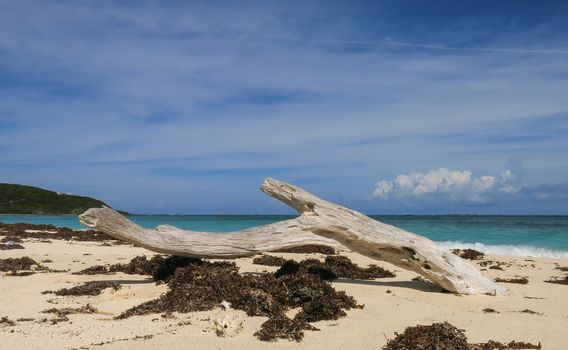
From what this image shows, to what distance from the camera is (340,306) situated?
7.89 meters

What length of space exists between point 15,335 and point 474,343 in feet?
18.6

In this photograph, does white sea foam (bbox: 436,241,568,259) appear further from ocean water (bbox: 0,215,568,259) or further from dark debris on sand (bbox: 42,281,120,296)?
dark debris on sand (bbox: 42,281,120,296)

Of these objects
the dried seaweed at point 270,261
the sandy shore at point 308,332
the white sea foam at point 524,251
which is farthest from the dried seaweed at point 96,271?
the white sea foam at point 524,251

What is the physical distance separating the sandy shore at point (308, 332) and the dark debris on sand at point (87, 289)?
168 mm

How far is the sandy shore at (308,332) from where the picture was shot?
625 cm

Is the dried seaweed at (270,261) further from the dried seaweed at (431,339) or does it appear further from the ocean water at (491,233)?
the dried seaweed at (431,339)

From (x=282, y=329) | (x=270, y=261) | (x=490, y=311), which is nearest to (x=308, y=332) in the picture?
Answer: (x=282, y=329)

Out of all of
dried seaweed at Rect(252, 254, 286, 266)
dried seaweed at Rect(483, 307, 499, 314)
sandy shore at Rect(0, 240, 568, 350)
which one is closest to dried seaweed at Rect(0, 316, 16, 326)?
sandy shore at Rect(0, 240, 568, 350)

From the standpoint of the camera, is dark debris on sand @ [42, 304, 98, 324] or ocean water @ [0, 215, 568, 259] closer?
dark debris on sand @ [42, 304, 98, 324]

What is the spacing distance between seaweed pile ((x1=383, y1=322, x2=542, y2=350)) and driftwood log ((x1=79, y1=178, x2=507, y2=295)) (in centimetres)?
347

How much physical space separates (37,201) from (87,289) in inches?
4069

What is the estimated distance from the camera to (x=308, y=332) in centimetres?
672

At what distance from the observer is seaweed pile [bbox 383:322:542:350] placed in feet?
19.2

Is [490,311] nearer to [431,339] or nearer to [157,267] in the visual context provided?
[431,339]
